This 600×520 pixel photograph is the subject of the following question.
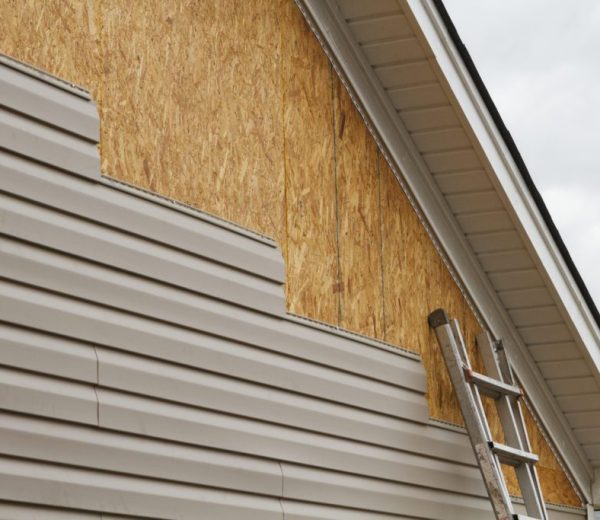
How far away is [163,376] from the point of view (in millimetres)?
5523

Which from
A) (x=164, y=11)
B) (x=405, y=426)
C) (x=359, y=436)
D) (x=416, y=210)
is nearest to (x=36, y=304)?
(x=164, y=11)

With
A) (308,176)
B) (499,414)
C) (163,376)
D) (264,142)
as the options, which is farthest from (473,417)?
(163,376)

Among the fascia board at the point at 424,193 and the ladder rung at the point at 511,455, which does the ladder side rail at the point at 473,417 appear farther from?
the fascia board at the point at 424,193

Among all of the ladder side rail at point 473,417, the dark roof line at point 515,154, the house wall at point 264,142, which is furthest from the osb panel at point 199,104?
the ladder side rail at point 473,417

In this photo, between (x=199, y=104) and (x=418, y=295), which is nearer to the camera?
(x=199, y=104)

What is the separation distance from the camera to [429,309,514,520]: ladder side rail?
24.0 feet

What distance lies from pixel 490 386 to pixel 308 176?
198cm

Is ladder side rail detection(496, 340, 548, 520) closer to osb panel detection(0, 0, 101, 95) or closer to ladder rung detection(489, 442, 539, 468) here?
ladder rung detection(489, 442, 539, 468)

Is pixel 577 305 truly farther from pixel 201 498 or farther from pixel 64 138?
pixel 64 138

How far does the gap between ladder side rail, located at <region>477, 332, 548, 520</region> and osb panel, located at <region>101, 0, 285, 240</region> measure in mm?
2386

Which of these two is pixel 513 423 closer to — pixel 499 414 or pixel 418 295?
pixel 499 414

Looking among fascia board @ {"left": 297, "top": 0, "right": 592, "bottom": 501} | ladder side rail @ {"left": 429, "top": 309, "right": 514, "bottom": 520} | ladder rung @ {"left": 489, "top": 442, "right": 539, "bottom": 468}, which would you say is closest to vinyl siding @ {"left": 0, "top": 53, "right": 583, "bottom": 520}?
ladder side rail @ {"left": 429, "top": 309, "right": 514, "bottom": 520}

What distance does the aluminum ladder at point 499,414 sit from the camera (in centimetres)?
742

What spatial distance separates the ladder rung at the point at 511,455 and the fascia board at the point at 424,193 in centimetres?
103
